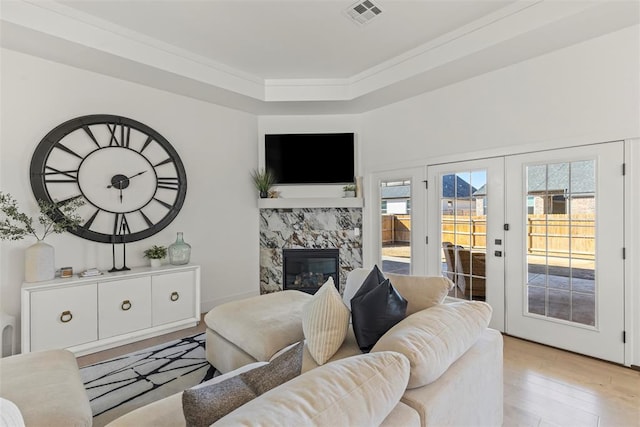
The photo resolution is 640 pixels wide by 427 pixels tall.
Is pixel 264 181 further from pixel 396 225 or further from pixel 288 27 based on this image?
pixel 288 27

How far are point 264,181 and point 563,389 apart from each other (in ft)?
12.8

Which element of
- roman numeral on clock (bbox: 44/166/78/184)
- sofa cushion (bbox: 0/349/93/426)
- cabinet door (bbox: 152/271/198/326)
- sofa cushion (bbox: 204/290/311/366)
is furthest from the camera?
cabinet door (bbox: 152/271/198/326)

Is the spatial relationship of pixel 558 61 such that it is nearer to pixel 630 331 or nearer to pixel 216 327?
pixel 630 331

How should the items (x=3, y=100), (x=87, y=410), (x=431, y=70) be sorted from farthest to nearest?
1. (x=431, y=70)
2. (x=3, y=100)
3. (x=87, y=410)

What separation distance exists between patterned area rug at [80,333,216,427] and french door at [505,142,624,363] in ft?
10.0

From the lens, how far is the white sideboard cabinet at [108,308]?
108 inches

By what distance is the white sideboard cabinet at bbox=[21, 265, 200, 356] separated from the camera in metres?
2.75

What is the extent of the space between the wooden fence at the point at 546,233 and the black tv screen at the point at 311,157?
5.33ft

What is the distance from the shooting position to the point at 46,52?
9.94 ft

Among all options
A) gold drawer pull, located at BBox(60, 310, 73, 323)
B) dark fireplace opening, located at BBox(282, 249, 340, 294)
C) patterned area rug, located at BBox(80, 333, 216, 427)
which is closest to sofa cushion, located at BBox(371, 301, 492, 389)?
patterned area rug, located at BBox(80, 333, 216, 427)

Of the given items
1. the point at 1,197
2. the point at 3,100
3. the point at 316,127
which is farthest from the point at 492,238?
the point at 3,100

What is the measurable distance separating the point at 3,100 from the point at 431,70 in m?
4.12

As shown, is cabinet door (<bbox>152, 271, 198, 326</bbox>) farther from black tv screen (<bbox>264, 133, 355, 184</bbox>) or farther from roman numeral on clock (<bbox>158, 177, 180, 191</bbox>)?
black tv screen (<bbox>264, 133, 355, 184</bbox>)

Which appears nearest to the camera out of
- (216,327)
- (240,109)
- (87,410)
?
(87,410)
